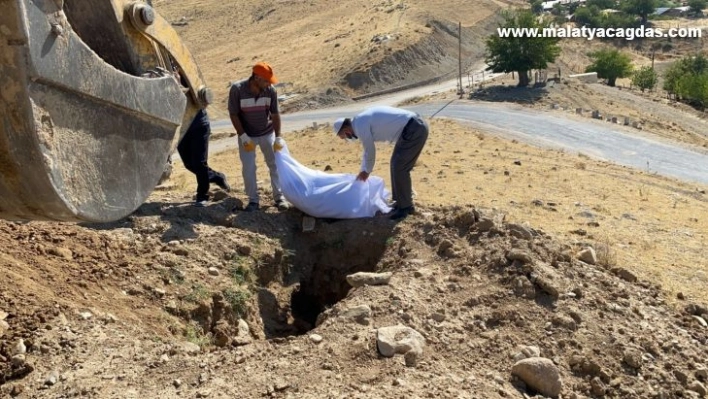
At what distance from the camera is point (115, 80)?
3762 millimetres

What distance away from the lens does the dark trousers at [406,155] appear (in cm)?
729

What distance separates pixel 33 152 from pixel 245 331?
298 centimetres

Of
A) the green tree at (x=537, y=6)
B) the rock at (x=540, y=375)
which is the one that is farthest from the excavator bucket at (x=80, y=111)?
the green tree at (x=537, y=6)

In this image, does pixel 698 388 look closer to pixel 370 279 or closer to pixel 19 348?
pixel 370 279

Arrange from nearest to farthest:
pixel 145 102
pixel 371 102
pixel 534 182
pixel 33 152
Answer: pixel 33 152 < pixel 145 102 < pixel 534 182 < pixel 371 102

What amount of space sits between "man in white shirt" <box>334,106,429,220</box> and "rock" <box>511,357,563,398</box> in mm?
2583

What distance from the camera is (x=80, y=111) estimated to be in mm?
3512

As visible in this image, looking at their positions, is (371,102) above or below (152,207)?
below

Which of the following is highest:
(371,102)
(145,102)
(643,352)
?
(145,102)

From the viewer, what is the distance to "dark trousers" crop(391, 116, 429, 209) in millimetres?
7289

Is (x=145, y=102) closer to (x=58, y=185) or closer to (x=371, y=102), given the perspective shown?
(x=58, y=185)

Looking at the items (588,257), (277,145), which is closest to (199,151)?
(277,145)

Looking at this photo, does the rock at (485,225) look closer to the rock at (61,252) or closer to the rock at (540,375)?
the rock at (540,375)

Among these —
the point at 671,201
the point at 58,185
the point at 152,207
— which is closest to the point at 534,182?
the point at 671,201
